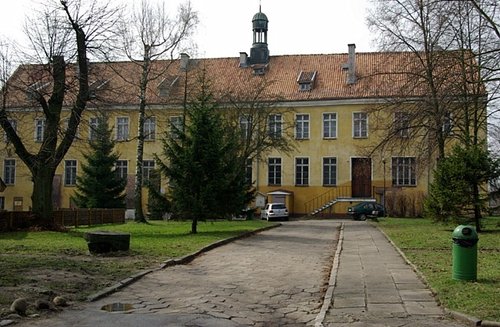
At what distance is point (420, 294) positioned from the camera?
1076 centimetres

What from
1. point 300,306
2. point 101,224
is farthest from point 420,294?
point 101,224

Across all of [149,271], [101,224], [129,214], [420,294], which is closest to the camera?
[420,294]

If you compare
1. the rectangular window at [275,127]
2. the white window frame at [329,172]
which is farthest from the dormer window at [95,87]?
the white window frame at [329,172]

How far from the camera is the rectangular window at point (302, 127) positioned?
5472cm

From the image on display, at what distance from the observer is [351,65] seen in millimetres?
55688

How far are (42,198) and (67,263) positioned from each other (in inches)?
554

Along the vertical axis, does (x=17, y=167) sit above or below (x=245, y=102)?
below

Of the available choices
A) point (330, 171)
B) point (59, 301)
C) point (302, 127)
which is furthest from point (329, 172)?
point (59, 301)

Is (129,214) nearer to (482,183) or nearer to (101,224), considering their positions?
(101,224)

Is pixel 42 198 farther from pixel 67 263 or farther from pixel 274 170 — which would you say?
pixel 274 170

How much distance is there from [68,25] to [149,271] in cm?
1689

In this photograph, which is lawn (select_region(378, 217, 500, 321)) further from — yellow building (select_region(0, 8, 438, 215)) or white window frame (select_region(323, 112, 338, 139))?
white window frame (select_region(323, 112, 338, 139))

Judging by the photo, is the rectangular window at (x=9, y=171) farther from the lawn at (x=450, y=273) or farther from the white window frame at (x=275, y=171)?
the lawn at (x=450, y=273)

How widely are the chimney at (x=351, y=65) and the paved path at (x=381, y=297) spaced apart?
39.8 metres
